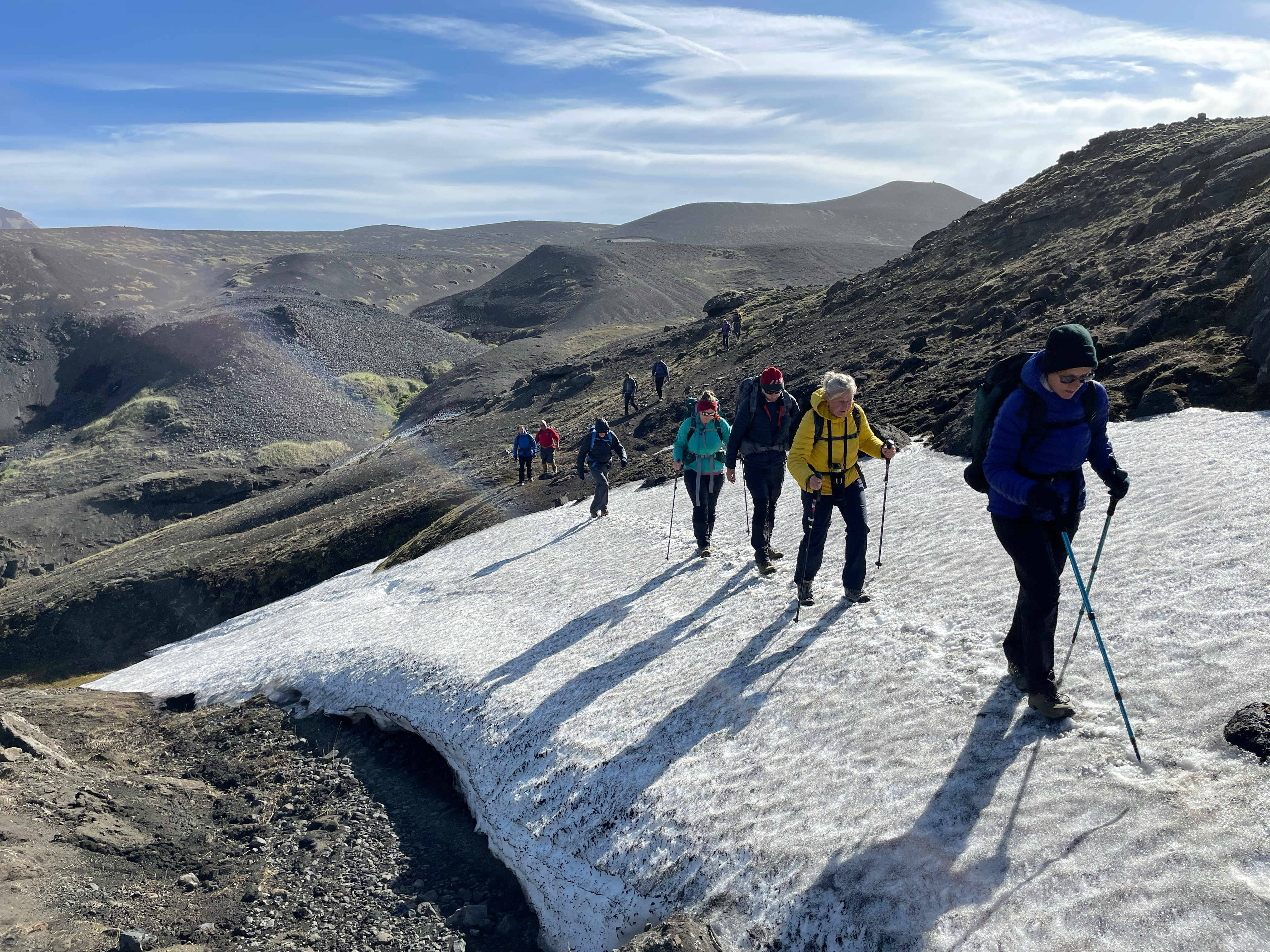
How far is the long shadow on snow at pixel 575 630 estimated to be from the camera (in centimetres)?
1122

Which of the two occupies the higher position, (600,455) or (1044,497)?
(1044,497)

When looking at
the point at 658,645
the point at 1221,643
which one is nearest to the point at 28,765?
the point at 658,645

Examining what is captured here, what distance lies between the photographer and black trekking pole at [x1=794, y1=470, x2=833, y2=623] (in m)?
8.88

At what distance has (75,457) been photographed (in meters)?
66.4

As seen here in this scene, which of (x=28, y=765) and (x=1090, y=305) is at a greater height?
(x=1090, y=305)

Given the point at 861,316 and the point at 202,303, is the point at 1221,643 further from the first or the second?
the point at 202,303

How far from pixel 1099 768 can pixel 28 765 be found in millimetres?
11657

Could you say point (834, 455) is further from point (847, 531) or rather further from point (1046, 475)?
point (1046, 475)

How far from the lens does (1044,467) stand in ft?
19.9

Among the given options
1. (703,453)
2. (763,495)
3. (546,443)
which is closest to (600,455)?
(703,453)

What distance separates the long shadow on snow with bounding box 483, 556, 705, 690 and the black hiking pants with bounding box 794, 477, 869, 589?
3.44 m

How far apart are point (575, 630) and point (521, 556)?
688 cm

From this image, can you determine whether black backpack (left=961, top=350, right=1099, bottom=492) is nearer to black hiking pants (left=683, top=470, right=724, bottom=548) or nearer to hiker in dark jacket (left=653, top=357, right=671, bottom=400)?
black hiking pants (left=683, top=470, right=724, bottom=548)

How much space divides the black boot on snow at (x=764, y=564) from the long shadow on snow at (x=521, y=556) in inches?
306
